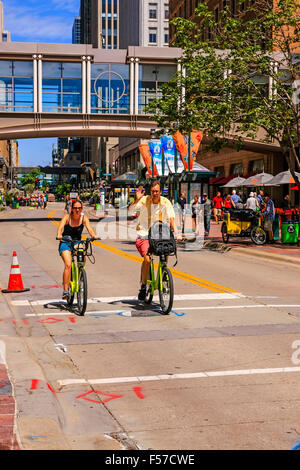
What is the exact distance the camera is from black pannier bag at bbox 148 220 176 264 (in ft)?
30.5

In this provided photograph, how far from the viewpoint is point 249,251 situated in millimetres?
20562

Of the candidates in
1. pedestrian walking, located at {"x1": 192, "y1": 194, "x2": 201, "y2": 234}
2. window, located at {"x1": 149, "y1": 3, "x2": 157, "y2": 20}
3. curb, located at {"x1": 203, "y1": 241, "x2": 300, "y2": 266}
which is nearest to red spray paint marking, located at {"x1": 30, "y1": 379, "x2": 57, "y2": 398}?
curb, located at {"x1": 203, "y1": 241, "x2": 300, "y2": 266}

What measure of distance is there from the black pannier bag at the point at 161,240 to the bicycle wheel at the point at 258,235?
44.3ft

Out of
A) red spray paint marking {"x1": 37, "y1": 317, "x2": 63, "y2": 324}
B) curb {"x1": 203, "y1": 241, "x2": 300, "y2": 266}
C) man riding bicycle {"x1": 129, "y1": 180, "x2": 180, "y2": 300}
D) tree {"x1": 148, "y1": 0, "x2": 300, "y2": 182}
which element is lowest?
curb {"x1": 203, "y1": 241, "x2": 300, "y2": 266}

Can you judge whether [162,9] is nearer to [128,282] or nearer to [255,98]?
[255,98]

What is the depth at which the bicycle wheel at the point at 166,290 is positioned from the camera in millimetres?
9141

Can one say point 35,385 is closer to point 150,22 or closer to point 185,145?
point 185,145

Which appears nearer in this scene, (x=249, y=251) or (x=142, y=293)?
(x=142, y=293)

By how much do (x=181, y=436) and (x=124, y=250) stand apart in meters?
17.6

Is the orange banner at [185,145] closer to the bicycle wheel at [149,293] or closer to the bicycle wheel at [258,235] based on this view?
the bicycle wheel at [258,235]

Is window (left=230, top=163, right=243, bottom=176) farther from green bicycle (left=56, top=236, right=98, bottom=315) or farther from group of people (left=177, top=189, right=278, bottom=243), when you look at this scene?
green bicycle (left=56, top=236, right=98, bottom=315)

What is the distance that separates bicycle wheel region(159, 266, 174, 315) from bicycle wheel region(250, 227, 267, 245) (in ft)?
44.7

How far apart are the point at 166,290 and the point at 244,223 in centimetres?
1412

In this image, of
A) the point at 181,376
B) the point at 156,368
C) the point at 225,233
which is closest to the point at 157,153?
the point at 225,233
